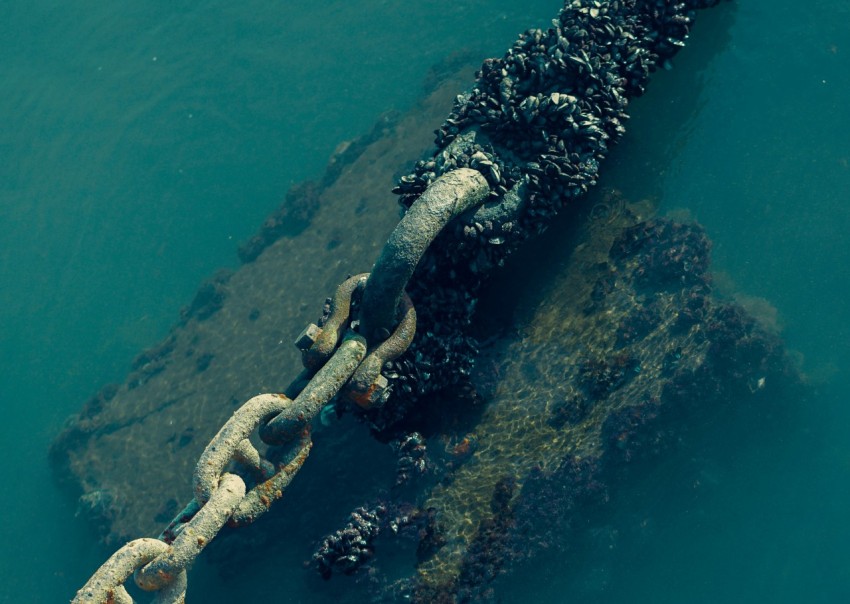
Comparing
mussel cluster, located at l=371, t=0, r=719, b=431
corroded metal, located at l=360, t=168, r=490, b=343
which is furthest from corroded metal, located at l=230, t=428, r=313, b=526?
corroded metal, located at l=360, t=168, r=490, b=343

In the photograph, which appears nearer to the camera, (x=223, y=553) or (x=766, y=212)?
(x=223, y=553)

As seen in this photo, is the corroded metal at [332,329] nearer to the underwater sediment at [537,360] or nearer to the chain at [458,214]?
the chain at [458,214]

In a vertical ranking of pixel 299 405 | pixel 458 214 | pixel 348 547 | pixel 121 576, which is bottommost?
pixel 348 547

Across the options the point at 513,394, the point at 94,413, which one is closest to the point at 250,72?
the point at 94,413

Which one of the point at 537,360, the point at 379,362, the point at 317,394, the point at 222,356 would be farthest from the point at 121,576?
the point at 222,356

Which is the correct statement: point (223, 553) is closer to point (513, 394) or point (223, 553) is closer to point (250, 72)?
point (513, 394)

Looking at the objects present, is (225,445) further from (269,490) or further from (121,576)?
(121,576)

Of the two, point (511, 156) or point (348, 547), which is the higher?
point (511, 156)
